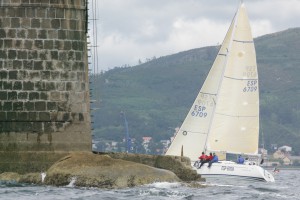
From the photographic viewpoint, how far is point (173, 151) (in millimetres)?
72562

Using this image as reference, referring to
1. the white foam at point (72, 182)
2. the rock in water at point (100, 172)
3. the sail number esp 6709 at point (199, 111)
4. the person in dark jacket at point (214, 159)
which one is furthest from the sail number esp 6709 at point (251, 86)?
the white foam at point (72, 182)

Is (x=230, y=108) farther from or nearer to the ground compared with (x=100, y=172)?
farther from the ground

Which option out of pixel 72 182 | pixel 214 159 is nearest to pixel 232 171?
pixel 214 159

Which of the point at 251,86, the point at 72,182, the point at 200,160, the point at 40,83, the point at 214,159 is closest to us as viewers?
the point at 72,182

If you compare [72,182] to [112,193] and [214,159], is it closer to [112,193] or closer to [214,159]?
[112,193]

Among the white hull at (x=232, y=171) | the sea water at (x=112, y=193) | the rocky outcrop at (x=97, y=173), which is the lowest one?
the white hull at (x=232, y=171)

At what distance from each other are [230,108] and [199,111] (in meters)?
2.25

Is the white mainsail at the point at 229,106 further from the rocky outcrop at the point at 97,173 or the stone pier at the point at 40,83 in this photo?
the rocky outcrop at the point at 97,173

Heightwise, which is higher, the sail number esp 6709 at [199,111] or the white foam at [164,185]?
the sail number esp 6709 at [199,111]

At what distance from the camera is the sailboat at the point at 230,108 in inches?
2746

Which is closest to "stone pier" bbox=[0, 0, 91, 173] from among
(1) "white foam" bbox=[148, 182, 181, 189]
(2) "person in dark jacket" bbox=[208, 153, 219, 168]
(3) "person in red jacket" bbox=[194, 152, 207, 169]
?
(1) "white foam" bbox=[148, 182, 181, 189]

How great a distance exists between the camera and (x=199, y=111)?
7294cm

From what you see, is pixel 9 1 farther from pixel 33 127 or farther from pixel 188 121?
pixel 188 121

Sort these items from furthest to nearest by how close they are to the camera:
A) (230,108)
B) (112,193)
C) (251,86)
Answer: (230,108) < (251,86) < (112,193)
